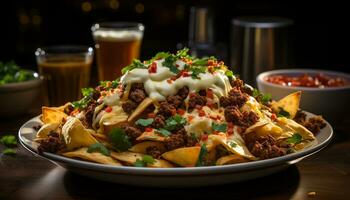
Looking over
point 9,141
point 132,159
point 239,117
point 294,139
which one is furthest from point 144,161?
point 9,141

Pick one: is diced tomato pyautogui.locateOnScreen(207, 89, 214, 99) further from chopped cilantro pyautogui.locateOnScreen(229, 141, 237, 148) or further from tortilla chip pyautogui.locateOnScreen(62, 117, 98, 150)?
tortilla chip pyautogui.locateOnScreen(62, 117, 98, 150)

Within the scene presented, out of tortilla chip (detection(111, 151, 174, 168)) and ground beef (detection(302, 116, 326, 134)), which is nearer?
tortilla chip (detection(111, 151, 174, 168))

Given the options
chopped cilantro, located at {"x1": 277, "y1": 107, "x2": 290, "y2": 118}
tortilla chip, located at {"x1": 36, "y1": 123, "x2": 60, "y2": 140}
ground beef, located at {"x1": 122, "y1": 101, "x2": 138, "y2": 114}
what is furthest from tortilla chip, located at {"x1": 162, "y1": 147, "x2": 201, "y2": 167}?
chopped cilantro, located at {"x1": 277, "y1": 107, "x2": 290, "y2": 118}

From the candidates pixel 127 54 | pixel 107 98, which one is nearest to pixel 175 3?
pixel 127 54

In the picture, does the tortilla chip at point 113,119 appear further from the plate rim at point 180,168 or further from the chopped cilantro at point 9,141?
the chopped cilantro at point 9,141

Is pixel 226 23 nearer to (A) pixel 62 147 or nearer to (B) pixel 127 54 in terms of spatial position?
(B) pixel 127 54
